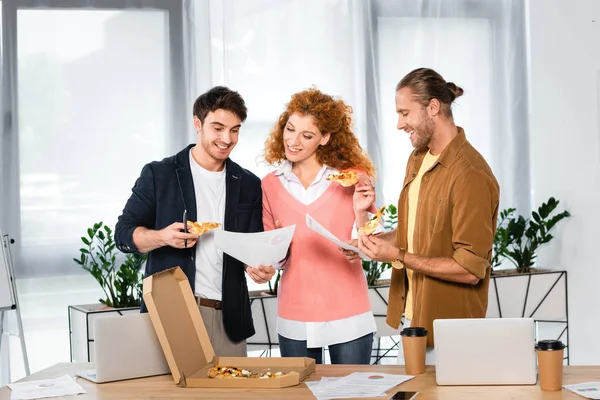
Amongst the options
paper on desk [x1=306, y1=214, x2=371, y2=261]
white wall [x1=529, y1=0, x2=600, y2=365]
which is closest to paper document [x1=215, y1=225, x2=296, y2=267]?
paper on desk [x1=306, y1=214, x2=371, y2=261]

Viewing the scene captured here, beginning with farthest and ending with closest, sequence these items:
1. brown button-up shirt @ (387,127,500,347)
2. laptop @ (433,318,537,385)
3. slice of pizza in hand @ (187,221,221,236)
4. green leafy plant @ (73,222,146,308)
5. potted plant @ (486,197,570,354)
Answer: potted plant @ (486,197,570,354) → green leafy plant @ (73,222,146,308) → slice of pizza in hand @ (187,221,221,236) → brown button-up shirt @ (387,127,500,347) → laptop @ (433,318,537,385)

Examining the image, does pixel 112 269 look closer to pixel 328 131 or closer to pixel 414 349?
pixel 328 131

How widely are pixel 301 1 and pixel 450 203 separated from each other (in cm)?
275

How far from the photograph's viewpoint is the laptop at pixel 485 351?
2.24 meters

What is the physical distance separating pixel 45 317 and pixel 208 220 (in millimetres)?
2209

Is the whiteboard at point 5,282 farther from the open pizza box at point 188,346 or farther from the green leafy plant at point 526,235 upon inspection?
the green leafy plant at point 526,235

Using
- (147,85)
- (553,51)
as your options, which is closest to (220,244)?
(147,85)

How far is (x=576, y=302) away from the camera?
495 cm

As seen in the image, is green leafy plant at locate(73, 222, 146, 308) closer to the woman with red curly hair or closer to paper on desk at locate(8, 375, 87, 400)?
the woman with red curly hair

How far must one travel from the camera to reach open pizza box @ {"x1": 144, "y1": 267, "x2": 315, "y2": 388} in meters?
2.36

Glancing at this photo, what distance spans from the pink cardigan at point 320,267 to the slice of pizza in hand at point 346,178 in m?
0.06

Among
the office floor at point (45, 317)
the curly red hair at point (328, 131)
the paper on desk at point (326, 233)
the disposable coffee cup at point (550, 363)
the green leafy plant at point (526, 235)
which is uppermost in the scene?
the curly red hair at point (328, 131)

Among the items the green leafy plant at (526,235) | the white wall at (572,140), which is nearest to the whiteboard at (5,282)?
the green leafy plant at (526,235)

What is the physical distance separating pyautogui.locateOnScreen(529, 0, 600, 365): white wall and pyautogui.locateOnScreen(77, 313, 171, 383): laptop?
311cm
